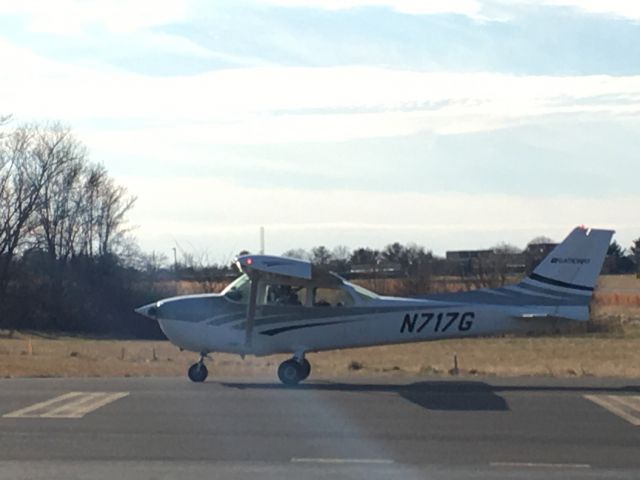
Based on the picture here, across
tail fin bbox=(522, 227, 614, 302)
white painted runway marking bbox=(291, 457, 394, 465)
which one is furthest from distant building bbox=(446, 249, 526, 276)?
white painted runway marking bbox=(291, 457, 394, 465)

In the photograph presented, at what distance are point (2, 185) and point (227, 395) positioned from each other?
6164cm

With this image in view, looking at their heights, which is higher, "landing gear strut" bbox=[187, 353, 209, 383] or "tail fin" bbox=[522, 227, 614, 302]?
"tail fin" bbox=[522, 227, 614, 302]

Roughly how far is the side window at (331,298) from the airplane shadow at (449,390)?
4.70 ft

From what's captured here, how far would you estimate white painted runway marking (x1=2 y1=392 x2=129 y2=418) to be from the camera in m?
13.7

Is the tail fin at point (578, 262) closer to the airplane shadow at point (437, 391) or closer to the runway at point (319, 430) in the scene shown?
the runway at point (319, 430)

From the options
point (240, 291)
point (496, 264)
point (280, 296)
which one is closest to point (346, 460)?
point (280, 296)

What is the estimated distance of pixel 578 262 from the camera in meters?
19.2

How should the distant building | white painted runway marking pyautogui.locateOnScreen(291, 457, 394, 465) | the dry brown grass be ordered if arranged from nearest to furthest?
white painted runway marking pyautogui.locateOnScreen(291, 457, 394, 465)
the dry brown grass
the distant building

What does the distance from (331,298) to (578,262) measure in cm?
421

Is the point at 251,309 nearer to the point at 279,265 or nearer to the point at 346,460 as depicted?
the point at 279,265

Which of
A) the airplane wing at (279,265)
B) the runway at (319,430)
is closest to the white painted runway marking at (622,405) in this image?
the runway at (319,430)

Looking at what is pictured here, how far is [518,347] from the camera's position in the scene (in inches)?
1642

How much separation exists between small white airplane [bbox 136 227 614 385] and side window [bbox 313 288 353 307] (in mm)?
17

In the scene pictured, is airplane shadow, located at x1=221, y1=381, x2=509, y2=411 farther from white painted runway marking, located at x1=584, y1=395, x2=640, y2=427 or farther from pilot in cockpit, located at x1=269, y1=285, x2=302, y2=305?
pilot in cockpit, located at x1=269, y1=285, x2=302, y2=305
